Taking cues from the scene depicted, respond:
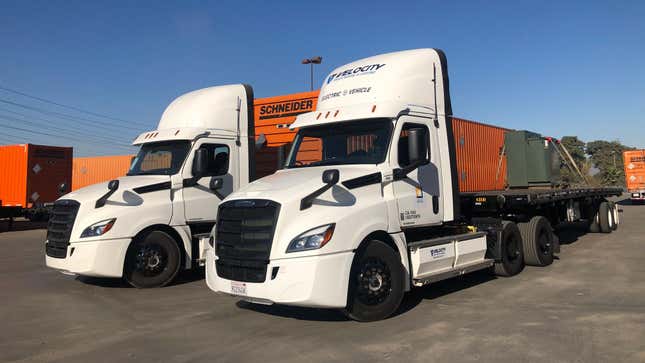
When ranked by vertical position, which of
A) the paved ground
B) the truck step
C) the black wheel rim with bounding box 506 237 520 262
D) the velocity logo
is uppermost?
the velocity logo

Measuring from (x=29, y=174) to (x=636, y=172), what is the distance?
3337cm

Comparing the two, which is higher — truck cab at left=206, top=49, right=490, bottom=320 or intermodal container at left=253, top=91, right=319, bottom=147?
intermodal container at left=253, top=91, right=319, bottom=147

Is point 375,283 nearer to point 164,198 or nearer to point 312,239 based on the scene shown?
point 312,239

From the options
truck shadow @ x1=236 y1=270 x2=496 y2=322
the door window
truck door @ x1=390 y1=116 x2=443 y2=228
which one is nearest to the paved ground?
truck shadow @ x1=236 y1=270 x2=496 y2=322

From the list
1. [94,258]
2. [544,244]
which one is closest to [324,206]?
[94,258]

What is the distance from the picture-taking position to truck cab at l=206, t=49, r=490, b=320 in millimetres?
5324

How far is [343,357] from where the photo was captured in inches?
182

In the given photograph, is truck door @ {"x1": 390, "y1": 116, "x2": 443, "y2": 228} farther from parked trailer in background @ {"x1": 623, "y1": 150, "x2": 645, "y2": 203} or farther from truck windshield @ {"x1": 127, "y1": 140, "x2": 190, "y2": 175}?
parked trailer in background @ {"x1": 623, "y1": 150, "x2": 645, "y2": 203}

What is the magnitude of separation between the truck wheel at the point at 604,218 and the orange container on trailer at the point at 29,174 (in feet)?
66.2

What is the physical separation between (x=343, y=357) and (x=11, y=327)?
418 centimetres

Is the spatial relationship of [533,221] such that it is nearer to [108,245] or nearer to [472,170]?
[472,170]

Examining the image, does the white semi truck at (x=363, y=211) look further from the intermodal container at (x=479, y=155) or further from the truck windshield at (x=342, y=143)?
the intermodal container at (x=479, y=155)

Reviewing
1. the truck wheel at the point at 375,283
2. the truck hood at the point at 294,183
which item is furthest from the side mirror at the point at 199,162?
the truck wheel at the point at 375,283

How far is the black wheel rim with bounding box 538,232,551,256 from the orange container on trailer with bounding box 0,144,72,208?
18634mm
